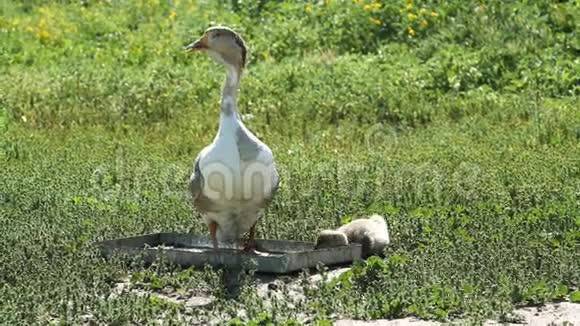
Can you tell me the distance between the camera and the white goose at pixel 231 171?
8844 mm

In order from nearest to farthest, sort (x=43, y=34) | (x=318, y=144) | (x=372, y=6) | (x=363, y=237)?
(x=363, y=237)
(x=318, y=144)
(x=372, y=6)
(x=43, y=34)

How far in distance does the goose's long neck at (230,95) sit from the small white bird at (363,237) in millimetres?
1022

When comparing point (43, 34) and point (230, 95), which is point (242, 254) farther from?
point (43, 34)

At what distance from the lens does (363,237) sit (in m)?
9.31

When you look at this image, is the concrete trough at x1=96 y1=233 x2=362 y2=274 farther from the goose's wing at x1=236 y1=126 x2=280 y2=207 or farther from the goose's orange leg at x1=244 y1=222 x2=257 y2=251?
the goose's wing at x1=236 y1=126 x2=280 y2=207

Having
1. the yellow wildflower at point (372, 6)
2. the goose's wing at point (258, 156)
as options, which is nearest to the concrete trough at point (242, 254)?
the goose's wing at point (258, 156)

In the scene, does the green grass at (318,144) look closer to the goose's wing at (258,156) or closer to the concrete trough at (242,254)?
the concrete trough at (242,254)

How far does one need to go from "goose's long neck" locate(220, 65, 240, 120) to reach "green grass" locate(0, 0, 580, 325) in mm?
1086

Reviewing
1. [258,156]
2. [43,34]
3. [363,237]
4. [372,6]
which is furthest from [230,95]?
[43,34]

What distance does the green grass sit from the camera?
8000 mm

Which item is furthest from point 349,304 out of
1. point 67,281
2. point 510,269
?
point 67,281

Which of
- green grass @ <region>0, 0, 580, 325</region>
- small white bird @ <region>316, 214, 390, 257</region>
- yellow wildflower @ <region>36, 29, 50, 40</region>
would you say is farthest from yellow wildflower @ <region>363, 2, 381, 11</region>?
small white bird @ <region>316, 214, 390, 257</region>

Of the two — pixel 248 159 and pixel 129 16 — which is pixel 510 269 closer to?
pixel 248 159

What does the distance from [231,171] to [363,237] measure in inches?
43.1
